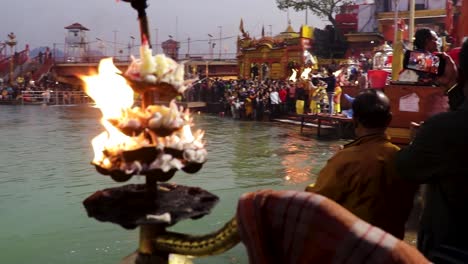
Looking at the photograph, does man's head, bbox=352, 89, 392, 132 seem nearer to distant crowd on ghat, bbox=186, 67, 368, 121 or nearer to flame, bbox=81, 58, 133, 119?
flame, bbox=81, 58, 133, 119

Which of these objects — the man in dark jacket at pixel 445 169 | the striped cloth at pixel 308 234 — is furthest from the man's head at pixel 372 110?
the striped cloth at pixel 308 234

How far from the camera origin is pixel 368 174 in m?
2.76

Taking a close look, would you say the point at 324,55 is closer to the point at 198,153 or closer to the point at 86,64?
the point at 86,64

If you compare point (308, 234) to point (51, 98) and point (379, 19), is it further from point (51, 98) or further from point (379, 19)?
point (51, 98)

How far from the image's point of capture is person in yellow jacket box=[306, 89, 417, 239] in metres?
2.76

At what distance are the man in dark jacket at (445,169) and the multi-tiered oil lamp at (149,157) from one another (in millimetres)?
946

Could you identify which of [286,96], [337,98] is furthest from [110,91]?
[286,96]

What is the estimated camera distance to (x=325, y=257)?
1551 mm

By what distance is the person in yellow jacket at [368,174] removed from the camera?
2.76 m

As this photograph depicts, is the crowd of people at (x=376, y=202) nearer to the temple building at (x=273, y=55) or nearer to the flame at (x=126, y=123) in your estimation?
the flame at (x=126, y=123)

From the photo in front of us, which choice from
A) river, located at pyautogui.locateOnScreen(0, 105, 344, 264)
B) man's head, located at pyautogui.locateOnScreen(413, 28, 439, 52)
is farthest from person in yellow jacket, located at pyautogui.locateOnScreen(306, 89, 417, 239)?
man's head, located at pyautogui.locateOnScreen(413, 28, 439, 52)

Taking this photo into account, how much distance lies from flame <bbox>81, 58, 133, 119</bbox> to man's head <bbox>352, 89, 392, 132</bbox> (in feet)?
3.99

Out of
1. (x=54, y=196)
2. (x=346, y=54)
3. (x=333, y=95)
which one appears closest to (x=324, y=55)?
(x=346, y=54)

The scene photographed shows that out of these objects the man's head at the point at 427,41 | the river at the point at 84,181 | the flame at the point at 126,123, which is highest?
the man's head at the point at 427,41
